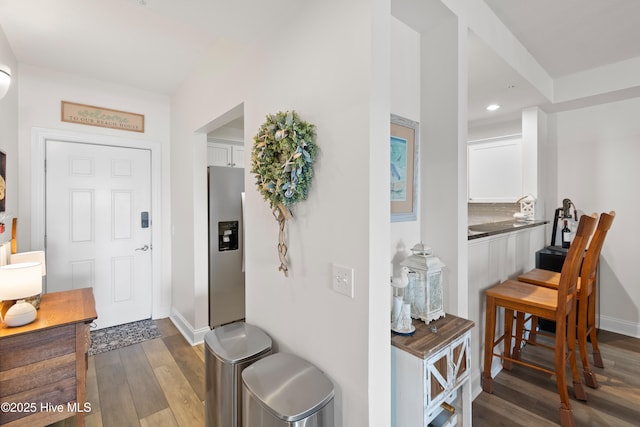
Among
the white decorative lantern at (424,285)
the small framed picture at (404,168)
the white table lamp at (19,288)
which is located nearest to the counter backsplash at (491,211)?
the small framed picture at (404,168)

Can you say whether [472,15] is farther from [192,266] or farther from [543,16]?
[192,266]

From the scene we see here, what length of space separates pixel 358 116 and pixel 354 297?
73cm

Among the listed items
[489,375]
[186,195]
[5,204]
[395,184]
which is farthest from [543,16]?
[5,204]

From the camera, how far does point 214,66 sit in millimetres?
2443

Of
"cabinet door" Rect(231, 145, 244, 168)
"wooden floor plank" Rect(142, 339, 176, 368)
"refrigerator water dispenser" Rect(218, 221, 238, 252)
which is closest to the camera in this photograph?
"wooden floor plank" Rect(142, 339, 176, 368)

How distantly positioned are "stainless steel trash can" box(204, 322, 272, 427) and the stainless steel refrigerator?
4.81ft

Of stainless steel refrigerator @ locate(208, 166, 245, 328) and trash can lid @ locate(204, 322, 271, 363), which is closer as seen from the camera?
trash can lid @ locate(204, 322, 271, 363)

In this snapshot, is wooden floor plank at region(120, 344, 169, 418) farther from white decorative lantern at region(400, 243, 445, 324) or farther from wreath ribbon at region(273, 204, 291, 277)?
white decorative lantern at region(400, 243, 445, 324)

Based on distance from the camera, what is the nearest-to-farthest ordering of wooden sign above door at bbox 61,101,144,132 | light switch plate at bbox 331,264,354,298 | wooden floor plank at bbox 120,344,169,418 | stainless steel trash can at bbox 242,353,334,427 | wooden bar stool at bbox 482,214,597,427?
stainless steel trash can at bbox 242,353,334,427, light switch plate at bbox 331,264,354,298, wooden bar stool at bbox 482,214,597,427, wooden floor plank at bbox 120,344,169,418, wooden sign above door at bbox 61,101,144,132

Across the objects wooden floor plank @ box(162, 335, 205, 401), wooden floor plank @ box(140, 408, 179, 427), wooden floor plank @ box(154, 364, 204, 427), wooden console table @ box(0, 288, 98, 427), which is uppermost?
wooden console table @ box(0, 288, 98, 427)

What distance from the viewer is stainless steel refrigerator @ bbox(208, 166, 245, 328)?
3.05 meters

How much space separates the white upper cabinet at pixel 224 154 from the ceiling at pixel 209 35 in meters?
0.81

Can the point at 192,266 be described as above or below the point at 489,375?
above

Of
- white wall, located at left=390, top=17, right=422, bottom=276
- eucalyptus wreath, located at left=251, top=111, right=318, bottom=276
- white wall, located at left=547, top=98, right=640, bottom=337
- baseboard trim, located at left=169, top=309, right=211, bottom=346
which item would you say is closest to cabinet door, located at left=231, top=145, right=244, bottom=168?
baseboard trim, located at left=169, top=309, right=211, bottom=346
